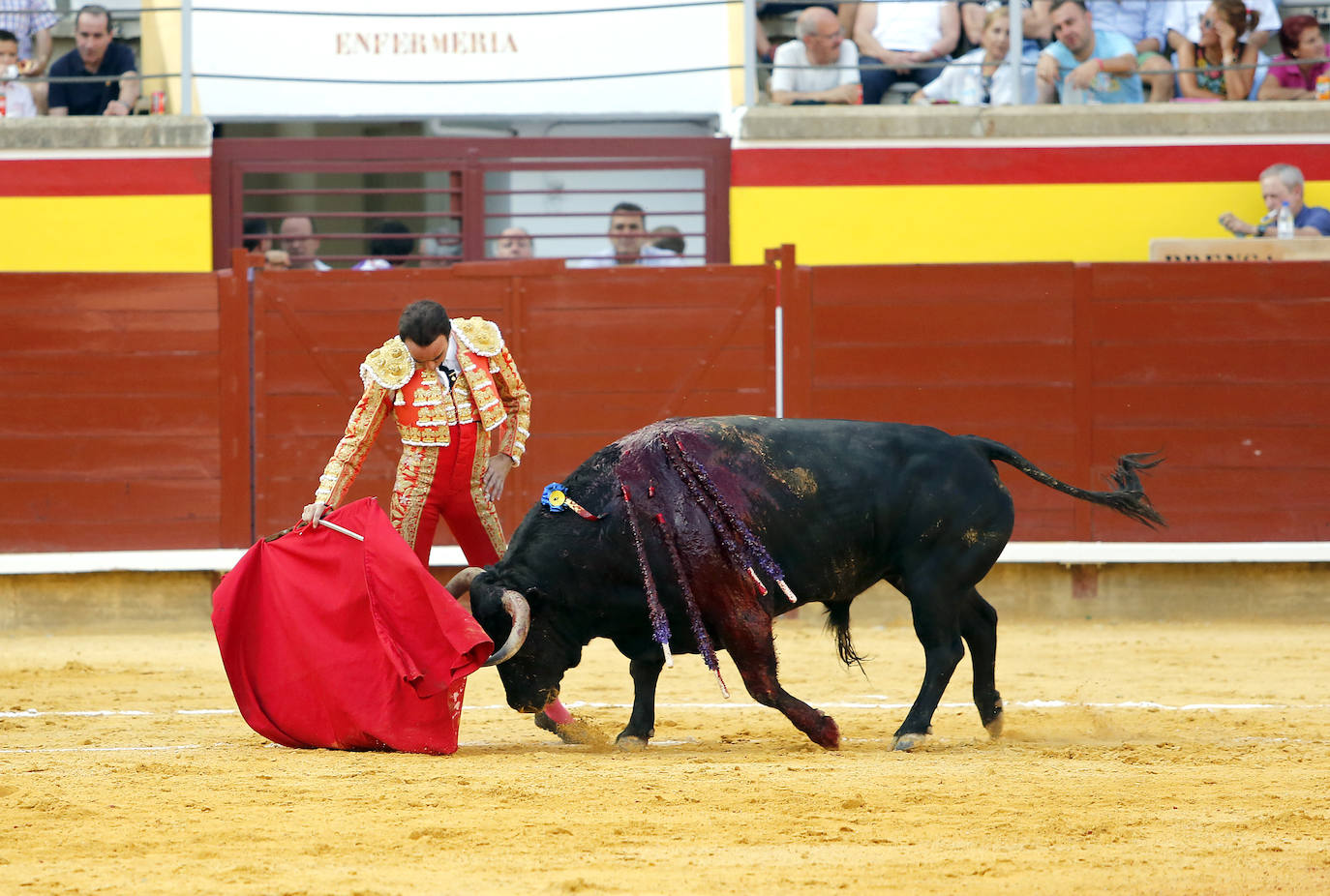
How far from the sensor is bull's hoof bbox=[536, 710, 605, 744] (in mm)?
5289

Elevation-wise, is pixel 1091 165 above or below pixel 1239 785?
above

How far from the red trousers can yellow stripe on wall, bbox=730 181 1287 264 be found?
4334 millimetres

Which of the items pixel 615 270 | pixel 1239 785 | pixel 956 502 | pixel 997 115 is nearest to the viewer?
pixel 1239 785

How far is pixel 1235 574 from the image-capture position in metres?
8.82

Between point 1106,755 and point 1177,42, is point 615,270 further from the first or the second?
point 1106,755

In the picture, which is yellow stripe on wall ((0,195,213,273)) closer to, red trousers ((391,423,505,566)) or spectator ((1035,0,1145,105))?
red trousers ((391,423,505,566))

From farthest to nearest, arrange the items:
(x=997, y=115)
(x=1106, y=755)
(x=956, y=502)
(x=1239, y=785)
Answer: (x=997, y=115), (x=956, y=502), (x=1106, y=755), (x=1239, y=785)

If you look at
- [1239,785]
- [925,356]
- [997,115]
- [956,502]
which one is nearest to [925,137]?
[997,115]

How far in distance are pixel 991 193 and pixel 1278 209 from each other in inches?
57.8

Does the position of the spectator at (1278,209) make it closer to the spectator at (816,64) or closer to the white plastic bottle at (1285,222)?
the white plastic bottle at (1285,222)

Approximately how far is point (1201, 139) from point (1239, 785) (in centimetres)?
593

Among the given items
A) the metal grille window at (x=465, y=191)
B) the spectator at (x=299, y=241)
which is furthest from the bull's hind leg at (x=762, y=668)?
the spectator at (x=299, y=241)

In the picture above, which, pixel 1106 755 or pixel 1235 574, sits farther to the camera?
pixel 1235 574

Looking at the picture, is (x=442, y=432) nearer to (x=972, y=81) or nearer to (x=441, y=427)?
(x=441, y=427)
